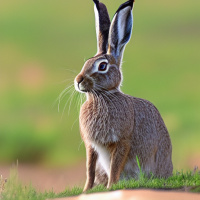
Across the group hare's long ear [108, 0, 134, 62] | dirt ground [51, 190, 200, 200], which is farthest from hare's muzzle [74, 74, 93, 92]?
dirt ground [51, 190, 200, 200]

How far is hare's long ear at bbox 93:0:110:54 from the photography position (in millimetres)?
8227

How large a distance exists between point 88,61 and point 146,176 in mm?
2053

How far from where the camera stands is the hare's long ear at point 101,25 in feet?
27.0

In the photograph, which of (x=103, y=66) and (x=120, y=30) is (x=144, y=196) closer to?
(x=103, y=66)

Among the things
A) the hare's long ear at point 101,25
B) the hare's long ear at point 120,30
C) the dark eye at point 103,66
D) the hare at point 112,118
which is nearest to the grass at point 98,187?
the hare at point 112,118

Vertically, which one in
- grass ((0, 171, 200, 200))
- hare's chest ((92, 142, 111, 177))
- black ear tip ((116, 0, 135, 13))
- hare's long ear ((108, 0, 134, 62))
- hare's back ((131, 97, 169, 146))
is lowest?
grass ((0, 171, 200, 200))

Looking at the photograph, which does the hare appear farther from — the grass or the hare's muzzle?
the grass

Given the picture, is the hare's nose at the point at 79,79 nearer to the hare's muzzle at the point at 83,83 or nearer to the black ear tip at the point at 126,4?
the hare's muzzle at the point at 83,83

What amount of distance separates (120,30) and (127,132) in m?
1.59

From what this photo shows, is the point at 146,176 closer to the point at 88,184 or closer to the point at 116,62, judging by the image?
the point at 88,184

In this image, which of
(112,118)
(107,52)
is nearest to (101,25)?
(107,52)

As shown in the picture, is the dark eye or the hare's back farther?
the hare's back

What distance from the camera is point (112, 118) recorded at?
791cm

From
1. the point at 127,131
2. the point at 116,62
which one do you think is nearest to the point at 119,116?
the point at 127,131
